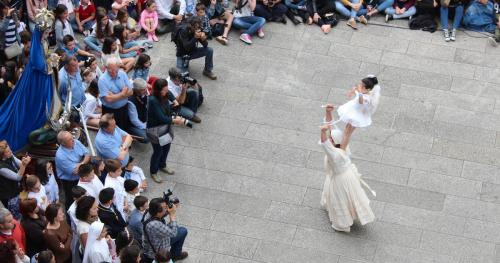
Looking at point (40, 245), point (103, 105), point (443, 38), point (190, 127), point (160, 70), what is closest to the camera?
point (40, 245)

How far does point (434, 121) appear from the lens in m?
14.8

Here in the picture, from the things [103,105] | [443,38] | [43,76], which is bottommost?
[443,38]

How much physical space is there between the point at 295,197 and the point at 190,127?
7.11ft

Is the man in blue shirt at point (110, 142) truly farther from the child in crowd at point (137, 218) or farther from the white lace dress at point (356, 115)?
the white lace dress at point (356, 115)

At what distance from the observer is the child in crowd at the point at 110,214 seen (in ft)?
36.4

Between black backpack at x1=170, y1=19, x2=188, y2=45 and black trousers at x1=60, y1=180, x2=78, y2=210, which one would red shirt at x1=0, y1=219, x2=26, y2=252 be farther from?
black backpack at x1=170, y1=19, x2=188, y2=45

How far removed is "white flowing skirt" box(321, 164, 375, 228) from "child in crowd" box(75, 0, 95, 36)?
568cm

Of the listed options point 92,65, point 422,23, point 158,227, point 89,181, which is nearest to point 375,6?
point 422,23

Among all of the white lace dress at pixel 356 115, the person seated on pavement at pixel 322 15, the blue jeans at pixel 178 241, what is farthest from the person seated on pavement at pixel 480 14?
the blue jeans at pixel 178 241

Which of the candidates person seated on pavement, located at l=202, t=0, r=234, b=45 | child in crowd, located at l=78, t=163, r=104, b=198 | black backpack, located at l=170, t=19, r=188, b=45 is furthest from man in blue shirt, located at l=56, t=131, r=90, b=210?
person seated on pavement, located at l=202, t=0, r=234, b=45

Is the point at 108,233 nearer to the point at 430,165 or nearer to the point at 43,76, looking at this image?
the point at 43,76

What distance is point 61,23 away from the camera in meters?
15.0

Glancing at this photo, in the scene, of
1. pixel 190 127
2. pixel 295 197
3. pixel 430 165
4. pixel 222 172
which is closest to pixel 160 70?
pixel 190 127

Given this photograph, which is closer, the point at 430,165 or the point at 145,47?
the point at 430,165
